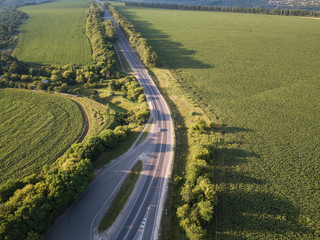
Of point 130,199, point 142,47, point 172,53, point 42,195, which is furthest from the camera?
point 172,53

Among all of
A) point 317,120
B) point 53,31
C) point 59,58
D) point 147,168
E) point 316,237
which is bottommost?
point 316,237

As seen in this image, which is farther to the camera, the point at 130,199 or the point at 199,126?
the point at 199,126

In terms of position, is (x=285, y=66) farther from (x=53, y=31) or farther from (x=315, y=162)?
(x=53, y=31)

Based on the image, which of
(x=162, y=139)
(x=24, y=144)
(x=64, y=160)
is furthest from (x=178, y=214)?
(x=24, y=144)

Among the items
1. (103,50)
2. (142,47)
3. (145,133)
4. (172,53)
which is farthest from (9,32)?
(145,133)

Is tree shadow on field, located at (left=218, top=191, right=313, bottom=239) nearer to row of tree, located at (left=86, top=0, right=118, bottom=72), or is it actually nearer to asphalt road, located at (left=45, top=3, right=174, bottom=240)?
asphalt road, located at (left=45, top=3, right=174, bottom=240)

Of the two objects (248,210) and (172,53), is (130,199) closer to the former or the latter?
(248,210)

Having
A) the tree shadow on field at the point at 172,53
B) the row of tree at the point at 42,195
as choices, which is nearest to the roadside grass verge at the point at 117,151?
the row of tree at the point at 42,195
